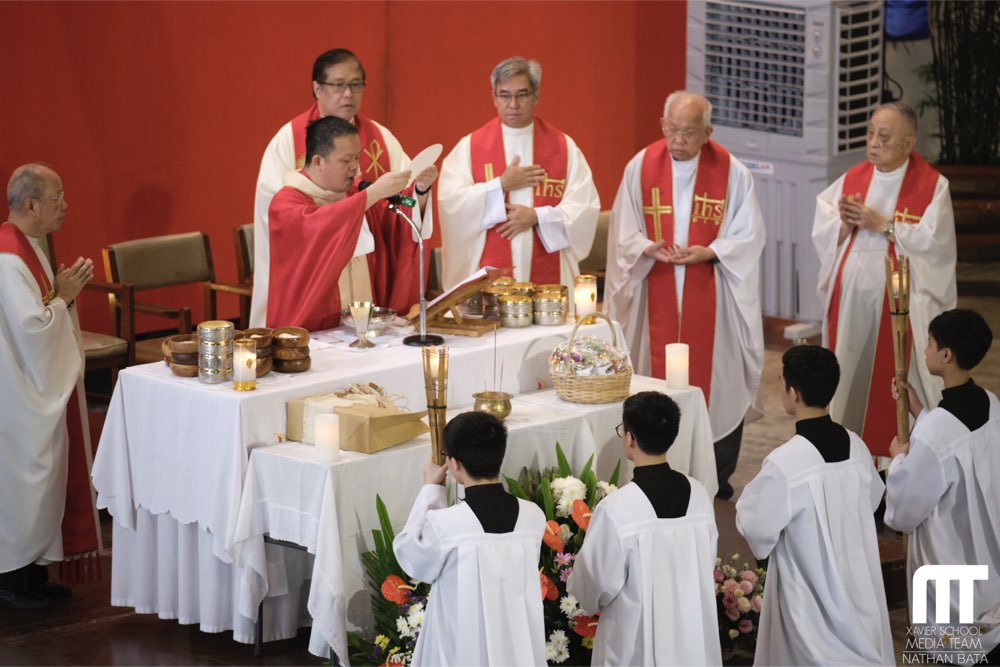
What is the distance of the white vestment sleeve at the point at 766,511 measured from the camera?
173 inches

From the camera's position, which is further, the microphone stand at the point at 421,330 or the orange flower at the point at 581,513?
the microphone stand at the point at 421,330

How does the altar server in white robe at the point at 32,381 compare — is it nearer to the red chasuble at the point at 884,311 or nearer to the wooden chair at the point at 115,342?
the wooden chair at the point at 115,342

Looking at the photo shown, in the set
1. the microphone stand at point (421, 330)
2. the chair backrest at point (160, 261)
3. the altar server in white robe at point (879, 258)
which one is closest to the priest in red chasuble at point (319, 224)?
the microphone stand at point (421, 330)

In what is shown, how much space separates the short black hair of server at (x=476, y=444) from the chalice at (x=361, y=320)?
1.54 metres

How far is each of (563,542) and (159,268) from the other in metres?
3.55

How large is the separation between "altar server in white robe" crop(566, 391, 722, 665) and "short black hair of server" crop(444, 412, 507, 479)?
1.22 ft

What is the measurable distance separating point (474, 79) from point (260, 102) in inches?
68.8

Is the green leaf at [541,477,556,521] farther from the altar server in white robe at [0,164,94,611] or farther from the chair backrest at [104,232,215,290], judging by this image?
the chair backrest at [104,232,215,290]

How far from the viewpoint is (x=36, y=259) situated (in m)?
5.48

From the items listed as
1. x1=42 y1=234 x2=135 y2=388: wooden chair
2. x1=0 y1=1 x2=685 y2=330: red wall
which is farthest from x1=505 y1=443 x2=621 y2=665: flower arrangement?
x1=0 y1=1 x2=685 y2=330: red wall

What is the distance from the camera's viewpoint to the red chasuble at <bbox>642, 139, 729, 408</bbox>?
7.04 m

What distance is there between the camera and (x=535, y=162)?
705 cm

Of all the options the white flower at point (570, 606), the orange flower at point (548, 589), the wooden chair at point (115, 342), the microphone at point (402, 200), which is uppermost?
the microphone at point (402, 200)

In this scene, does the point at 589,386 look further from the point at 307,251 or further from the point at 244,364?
the point at 244,364
